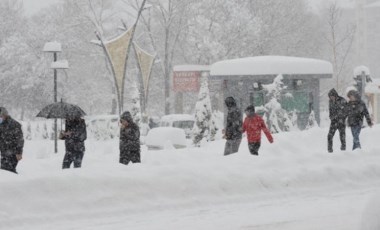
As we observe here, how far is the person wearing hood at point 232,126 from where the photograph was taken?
1351 centimetres

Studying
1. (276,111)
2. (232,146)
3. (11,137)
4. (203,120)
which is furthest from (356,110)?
(203,120)

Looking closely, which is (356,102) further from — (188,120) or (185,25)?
(185,25)

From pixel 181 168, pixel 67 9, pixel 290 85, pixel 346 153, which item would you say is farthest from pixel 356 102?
pixel 67 9

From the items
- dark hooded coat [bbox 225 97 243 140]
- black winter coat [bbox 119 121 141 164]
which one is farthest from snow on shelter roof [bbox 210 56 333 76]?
black winter coat [bbox 119 121 141 164]

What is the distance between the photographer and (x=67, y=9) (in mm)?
54031

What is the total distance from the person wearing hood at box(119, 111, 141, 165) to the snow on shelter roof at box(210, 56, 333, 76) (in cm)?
1384

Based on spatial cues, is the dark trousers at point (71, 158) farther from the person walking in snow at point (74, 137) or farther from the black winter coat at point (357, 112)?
the black winter coat at point (357, 112)

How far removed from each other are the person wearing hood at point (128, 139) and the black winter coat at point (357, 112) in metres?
5.23

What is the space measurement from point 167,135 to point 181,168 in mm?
11212

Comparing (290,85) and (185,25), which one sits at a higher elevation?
(185,25)

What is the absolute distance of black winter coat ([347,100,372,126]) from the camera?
14.9 meters

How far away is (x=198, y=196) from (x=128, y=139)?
2.93 m

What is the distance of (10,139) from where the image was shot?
35.8ft

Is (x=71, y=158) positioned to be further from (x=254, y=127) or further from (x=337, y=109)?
(x=337, y=109)
